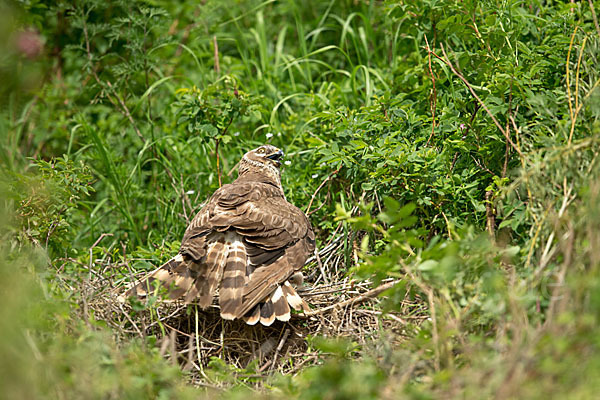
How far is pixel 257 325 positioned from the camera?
3.79m

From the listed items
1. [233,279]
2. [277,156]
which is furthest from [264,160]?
[233,279]

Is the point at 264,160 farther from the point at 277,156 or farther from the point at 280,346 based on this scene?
the point at 280,346

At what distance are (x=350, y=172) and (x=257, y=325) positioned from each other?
4.38ft

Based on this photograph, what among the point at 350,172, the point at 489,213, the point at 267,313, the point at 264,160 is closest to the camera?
the point at 267,313

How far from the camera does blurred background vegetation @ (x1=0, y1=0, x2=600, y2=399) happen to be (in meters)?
2.34

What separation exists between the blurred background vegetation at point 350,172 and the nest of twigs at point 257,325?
0.18 meters

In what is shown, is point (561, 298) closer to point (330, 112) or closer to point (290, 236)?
point (290, 236)

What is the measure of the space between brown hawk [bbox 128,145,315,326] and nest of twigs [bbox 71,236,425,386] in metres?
0.16

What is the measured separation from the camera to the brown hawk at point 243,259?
3.53m

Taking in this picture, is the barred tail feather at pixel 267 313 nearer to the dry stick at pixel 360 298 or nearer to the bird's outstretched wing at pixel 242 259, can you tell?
the bird's outstretched wing at pixel 242 259

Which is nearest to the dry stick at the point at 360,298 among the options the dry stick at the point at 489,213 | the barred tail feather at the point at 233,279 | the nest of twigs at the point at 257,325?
the nest of twigs at the point at 257,325

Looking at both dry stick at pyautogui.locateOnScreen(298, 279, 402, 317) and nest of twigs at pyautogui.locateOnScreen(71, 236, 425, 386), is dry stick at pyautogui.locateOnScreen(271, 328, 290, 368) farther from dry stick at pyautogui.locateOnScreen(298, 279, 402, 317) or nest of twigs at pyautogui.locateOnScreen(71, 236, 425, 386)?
dry stick at pyautogui.locateOnScreen(298, 279, 402, 317)

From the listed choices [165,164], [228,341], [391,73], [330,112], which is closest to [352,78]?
[391,73]

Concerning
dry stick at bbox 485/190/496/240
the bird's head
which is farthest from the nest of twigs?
the bird's head
